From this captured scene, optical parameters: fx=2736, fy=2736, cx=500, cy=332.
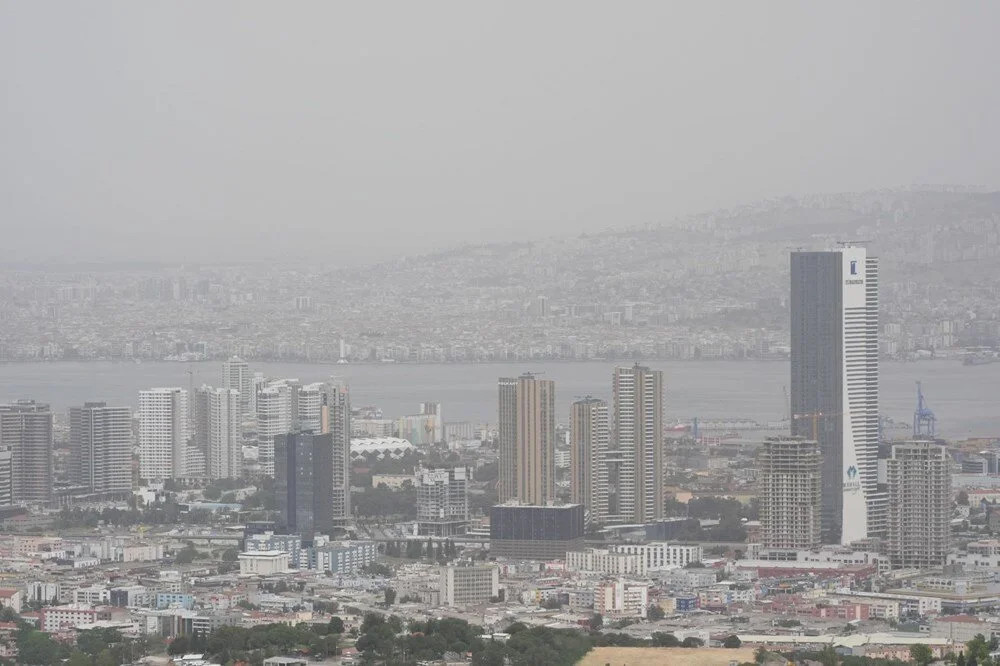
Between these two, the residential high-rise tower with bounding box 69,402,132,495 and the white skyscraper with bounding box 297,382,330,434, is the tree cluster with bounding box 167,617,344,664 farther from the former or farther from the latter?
the residential high-rise tower with bounding box 69,402,132,495

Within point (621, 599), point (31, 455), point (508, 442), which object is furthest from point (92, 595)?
point (31, 455)

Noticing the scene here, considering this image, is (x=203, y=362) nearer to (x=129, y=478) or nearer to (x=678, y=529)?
(x=129, y=478)

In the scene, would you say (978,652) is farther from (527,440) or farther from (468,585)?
(527,440)

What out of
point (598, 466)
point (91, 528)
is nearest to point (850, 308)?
point (598, 466)

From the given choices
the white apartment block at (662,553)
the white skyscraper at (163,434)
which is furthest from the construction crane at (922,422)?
the white skyscraper at (163,434)

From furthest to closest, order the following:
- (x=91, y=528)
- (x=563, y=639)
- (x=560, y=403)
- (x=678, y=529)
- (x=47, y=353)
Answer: (x=47, y=353), (x=560, y=403), (x=91, y=528), (x=678, y=529), (x=563, y=639)

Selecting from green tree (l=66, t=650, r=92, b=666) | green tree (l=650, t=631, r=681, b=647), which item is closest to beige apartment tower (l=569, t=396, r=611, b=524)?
green tree (l=650, t=631, r=681, b=647)
